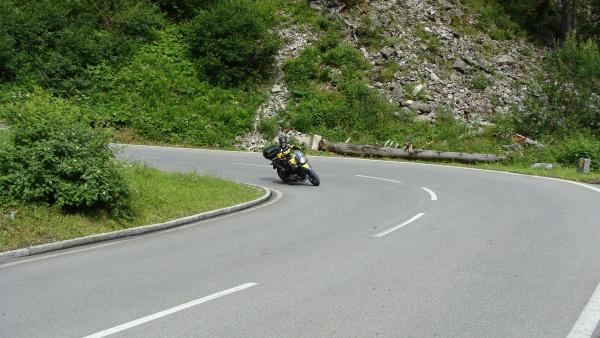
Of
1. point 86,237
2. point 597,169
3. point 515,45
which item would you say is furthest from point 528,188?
point 515,45

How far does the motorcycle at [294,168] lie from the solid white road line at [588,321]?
12196 millimetres

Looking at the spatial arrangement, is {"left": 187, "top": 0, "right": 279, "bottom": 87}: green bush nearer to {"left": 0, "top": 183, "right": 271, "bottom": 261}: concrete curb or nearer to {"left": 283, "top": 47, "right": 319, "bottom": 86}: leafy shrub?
{"left": 283, "top": 47, "right": 319, "bottom": 86}: leafy shrub

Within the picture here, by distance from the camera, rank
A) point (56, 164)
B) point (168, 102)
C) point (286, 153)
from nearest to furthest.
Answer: point (56, 164) → point (286, 153) → point (168, 102)

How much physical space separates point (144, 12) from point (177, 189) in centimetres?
2471

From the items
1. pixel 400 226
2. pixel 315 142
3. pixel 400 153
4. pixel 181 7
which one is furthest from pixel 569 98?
pixel 181 7

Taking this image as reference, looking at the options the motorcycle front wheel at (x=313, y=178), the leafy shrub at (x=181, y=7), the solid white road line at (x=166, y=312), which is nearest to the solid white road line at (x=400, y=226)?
the solid white road line at (x=166, y=312)

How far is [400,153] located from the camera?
2655 cm

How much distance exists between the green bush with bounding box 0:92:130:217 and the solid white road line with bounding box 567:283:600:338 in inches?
325

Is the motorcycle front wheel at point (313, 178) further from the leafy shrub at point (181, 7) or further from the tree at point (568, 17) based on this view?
the tree at point (568, 17)

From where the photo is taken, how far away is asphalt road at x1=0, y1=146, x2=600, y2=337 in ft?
17.9

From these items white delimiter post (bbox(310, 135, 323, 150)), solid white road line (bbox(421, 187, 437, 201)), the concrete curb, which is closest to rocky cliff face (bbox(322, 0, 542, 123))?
white delimiter post (bbox(310, 135, 323, 150))

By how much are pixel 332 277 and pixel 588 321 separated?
295 centimetres

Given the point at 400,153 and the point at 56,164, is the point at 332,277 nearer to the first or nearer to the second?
the point at 56,164

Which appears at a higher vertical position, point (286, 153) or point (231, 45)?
point (231, 45)
